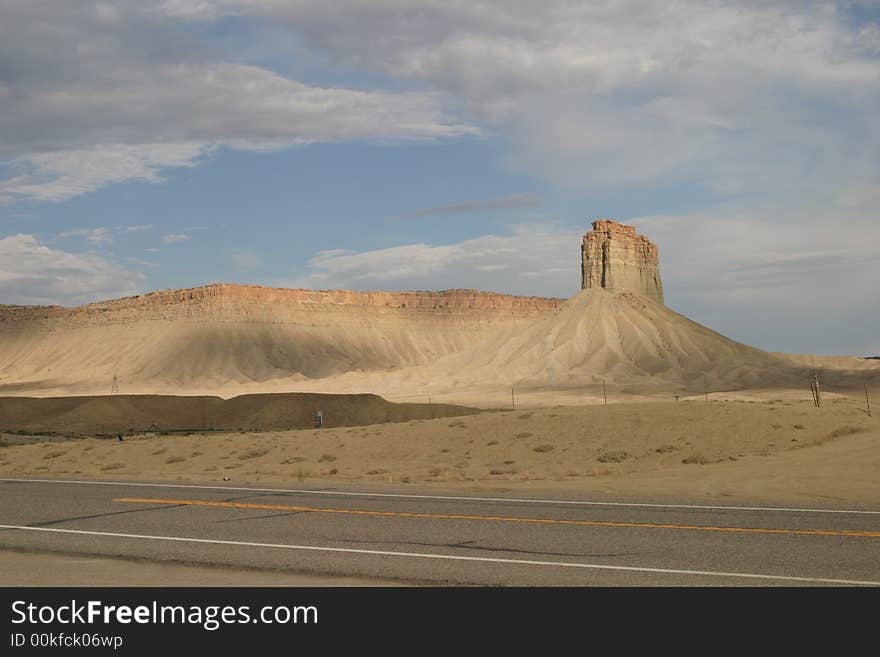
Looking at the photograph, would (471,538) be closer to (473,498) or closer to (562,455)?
(473,498)

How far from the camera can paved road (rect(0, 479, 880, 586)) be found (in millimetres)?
9703

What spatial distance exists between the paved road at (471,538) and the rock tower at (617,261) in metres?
96.1

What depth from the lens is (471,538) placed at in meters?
11.9

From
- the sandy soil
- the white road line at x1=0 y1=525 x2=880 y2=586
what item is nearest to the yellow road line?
the white road line at x1=0 y1=525 x2=880 y2=586

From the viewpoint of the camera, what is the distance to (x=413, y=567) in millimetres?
10164

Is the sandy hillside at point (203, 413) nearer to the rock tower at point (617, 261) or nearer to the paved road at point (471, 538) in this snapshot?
the paved road at point (471, 538)

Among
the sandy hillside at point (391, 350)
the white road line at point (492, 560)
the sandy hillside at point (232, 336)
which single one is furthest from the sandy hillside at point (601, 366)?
the white road line at point (492, 560)

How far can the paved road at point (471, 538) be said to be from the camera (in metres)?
9.70

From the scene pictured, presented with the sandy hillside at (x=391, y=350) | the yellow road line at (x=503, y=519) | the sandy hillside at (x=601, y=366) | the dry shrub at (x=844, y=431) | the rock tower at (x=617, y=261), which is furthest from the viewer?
the rock tower at (x=617, y=261)

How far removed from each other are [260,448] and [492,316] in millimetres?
135659

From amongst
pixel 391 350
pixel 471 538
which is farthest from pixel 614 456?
pixel 391 350

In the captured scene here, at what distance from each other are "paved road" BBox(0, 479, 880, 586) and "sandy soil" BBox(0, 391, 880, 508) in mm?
2922
